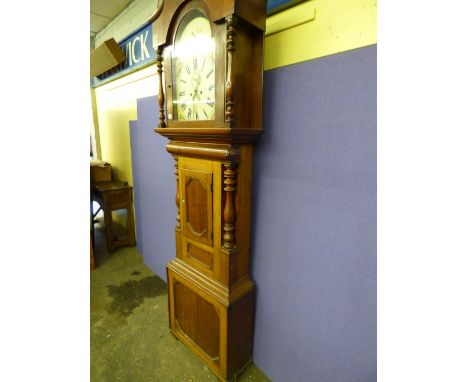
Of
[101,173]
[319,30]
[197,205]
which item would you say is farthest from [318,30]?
[101,173]

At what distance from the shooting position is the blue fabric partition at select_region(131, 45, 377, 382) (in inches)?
35.7

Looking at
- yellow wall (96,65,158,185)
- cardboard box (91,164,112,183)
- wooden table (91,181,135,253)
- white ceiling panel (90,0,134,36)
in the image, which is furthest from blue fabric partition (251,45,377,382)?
cardboard box (91,164,112,183)

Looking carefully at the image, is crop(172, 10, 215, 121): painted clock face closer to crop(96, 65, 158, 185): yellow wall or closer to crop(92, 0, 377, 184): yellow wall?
crop(92, 0, 377, 184): yellow wall

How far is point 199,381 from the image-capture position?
4.45 feet

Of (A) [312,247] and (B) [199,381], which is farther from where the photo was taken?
(B) [199,381]

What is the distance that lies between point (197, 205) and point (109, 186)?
1.91 metres

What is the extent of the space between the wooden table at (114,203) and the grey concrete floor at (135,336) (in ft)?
1.30

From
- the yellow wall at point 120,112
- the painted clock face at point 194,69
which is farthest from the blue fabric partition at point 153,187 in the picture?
the painted clock face at point 194,69

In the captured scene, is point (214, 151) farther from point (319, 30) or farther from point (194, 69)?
point (319, 30)

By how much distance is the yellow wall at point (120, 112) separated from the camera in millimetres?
2275

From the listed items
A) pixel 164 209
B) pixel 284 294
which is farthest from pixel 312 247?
pixel 164 209

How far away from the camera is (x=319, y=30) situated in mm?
954
